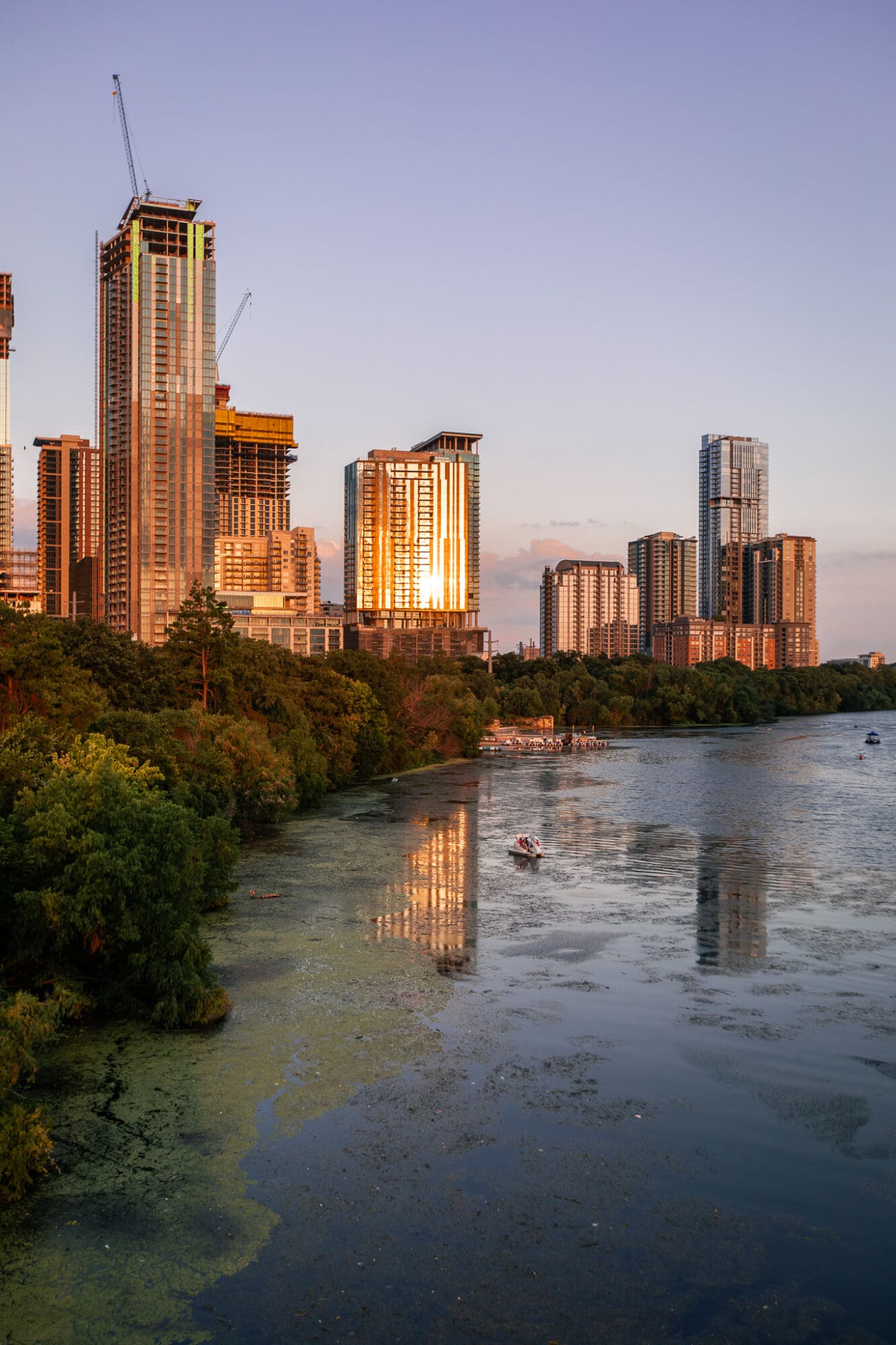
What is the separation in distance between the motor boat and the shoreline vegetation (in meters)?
15.4

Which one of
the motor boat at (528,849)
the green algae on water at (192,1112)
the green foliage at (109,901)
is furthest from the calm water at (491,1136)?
the motor boat at (528,849)

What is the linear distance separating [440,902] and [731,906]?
12480 mm

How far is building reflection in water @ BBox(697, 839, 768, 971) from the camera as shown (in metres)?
38.2

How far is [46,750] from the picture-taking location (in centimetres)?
3906

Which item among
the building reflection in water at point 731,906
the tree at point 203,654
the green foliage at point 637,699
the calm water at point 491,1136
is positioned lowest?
the calm water at point 491,1136

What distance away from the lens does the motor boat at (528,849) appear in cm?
5825

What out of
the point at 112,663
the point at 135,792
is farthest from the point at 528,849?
the point at 135,792

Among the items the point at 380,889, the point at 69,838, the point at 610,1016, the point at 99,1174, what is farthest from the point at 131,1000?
the point at 380,889

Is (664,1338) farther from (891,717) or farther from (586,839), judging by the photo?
(891,717)

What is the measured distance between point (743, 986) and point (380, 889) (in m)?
19.0

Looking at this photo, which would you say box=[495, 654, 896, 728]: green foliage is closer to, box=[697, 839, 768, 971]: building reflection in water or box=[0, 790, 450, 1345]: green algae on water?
box=[697, 839, 768, 971]: building reflection in water

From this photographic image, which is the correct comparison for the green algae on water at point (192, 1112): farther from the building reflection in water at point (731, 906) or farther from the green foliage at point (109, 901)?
the building reflection in water at point (731, 906)

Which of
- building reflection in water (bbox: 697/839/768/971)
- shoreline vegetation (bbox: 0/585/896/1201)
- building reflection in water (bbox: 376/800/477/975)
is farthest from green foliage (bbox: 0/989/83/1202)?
building reflection in water (bbox: 697/839/768/971)

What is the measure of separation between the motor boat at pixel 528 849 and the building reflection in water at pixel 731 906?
8538 mm
